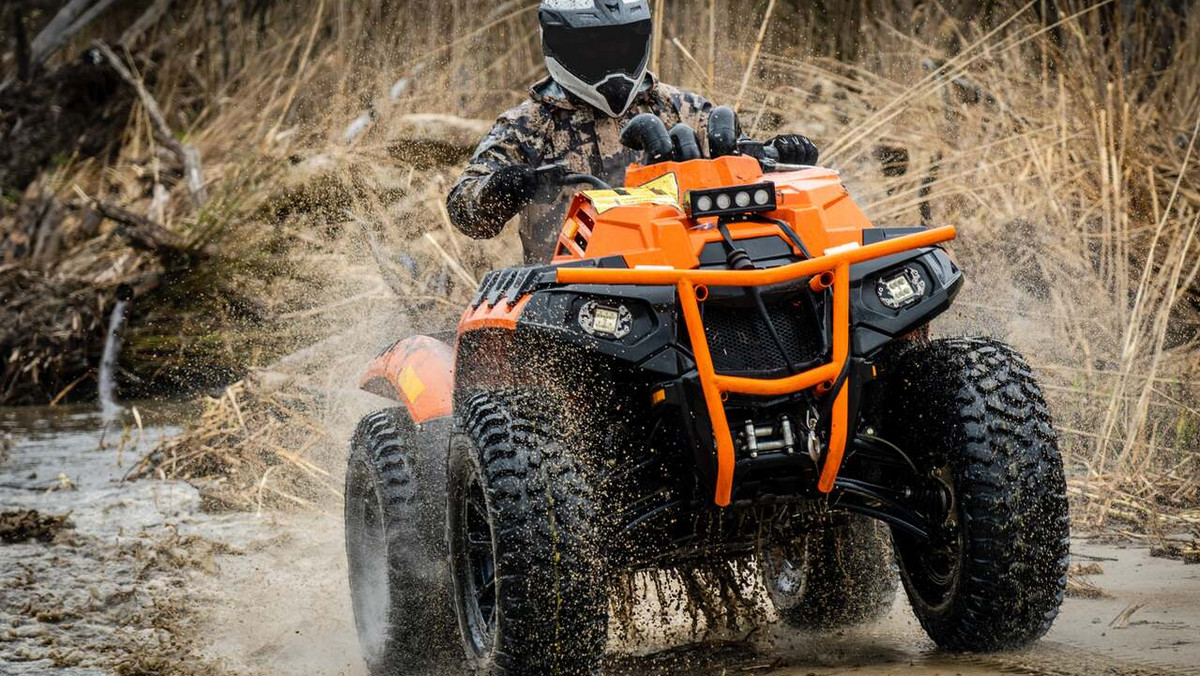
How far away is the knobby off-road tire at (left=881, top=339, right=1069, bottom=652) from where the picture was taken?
363cm

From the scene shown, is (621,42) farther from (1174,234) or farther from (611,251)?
(1174,234)

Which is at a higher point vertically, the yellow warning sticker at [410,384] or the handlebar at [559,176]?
the handlebar at [559,176]

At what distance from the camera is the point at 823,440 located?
3.65 meters

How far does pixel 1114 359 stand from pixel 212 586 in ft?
13.2

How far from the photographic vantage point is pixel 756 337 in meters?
3.69

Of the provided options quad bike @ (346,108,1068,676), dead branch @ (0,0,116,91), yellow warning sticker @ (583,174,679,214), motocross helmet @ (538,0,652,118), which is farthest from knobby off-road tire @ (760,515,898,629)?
dead branch @ (0,0,116,91)

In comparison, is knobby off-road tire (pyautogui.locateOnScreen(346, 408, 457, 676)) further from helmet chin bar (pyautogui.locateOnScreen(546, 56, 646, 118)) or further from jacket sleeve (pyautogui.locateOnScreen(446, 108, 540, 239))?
helmet chin bar (pyautogui.locateOnScreen(546, 56, 646, 118))

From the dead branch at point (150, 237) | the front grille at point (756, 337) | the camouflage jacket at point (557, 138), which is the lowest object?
the front grille at point (756, 337)

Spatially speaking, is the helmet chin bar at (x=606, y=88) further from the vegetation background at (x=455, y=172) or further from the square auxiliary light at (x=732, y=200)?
the vegetation background at (x=455, y=172)

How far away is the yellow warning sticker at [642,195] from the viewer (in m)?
3.91

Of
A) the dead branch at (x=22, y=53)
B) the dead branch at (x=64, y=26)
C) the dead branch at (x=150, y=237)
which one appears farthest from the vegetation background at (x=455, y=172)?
the dead branch at (x=64, y=26)

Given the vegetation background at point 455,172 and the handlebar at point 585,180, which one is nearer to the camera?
the handlebar at point 585,180

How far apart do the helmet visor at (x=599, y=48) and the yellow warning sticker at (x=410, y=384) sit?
114 centimetres

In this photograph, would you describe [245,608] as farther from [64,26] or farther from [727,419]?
[64,26]
